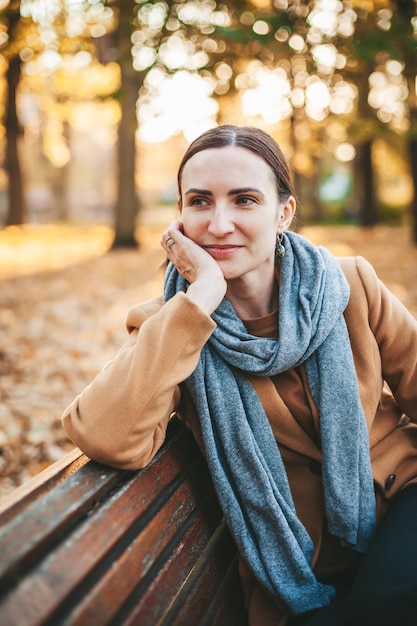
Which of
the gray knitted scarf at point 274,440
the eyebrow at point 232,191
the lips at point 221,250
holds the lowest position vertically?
the gray knitted scarf at point 274,440

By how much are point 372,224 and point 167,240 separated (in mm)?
22227

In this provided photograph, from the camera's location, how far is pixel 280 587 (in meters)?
1.88

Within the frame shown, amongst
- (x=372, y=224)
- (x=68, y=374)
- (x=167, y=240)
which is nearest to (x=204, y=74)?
(x=68, y=374)

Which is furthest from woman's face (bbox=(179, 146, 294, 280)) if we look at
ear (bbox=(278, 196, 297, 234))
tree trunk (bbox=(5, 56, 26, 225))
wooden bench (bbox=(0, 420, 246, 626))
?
tree trunk (bbox=(5, 56, 26, 225))

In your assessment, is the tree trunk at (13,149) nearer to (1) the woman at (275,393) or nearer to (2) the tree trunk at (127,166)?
(2) the tree trunk at (127,166)

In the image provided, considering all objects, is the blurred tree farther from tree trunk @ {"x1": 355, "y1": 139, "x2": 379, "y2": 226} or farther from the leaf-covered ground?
tree trunk @ {"x1": 355, "y1": 139, "x2": 379, "y2": 226}

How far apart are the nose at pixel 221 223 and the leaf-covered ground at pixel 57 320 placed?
1.31ft

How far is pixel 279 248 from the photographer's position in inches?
93.4

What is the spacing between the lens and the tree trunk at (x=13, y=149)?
54.1 feet

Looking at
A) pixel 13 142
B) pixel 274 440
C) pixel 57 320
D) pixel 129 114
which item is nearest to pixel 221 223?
pixel 274 440

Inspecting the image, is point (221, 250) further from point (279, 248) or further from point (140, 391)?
point (140, 391)

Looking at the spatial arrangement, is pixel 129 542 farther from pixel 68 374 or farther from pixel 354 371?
pixel 68 374

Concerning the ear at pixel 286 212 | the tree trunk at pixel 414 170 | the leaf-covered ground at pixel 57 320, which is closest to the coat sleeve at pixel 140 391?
the leaf-covered ground at pixel 57 320

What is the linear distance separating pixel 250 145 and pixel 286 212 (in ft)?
1.20
